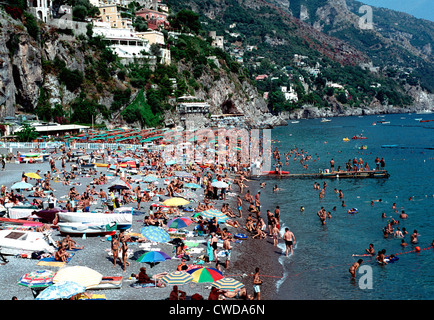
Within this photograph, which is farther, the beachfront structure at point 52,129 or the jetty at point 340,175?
the beachfront structure at point 52,129

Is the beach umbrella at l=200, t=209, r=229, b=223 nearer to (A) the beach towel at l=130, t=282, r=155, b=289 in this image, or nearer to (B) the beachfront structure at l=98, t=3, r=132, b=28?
(A) the beach towel at l=130, t=282, r=155, b=289

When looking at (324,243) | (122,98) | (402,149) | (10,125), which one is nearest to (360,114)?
(402,149)

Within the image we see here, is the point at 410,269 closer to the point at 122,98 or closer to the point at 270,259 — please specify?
the point at 270,259

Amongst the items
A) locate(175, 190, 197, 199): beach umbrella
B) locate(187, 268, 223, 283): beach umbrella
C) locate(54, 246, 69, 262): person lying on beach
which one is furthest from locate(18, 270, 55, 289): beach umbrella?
locate(175, 190, 197, 199): beach umbrella

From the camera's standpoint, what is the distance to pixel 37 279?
1229 centimetres

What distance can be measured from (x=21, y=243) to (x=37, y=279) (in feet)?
11.0

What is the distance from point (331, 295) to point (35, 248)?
10943mm

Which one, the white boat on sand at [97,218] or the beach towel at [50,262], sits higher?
the white boat on sand at [97,218]

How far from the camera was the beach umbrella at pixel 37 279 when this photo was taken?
12018 millimetres

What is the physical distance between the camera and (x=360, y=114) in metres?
179

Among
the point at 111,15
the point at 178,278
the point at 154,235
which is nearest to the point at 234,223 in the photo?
the point at 154,235

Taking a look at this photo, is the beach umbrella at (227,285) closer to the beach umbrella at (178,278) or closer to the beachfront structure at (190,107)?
the beach umbrella at (178,278)

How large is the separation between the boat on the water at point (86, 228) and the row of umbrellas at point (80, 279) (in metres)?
4.60

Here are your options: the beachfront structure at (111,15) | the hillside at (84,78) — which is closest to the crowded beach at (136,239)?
the hillside at (84,78)
